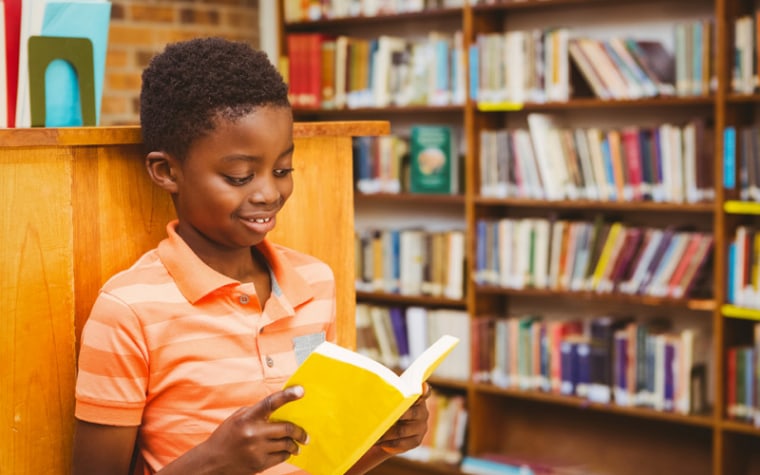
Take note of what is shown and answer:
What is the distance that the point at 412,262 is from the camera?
3.80 meters

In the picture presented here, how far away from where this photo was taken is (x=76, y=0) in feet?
4.57

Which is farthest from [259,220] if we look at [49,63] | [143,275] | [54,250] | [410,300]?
[410,300]

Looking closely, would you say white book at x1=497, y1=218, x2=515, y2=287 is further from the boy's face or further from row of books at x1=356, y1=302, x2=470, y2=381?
the boy's face

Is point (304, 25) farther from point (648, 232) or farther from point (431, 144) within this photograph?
point (648, 232)

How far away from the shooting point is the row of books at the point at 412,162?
3.72 meters

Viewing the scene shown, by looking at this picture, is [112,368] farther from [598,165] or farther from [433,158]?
[433,158]

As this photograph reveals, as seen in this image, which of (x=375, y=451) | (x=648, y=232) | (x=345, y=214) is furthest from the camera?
(x=648, y=232)

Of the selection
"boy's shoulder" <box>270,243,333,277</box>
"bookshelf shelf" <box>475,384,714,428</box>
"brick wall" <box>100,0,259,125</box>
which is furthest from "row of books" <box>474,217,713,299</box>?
"boy's shoulder" <box>270,243,333,277</box>

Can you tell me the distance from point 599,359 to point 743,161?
0.84 m

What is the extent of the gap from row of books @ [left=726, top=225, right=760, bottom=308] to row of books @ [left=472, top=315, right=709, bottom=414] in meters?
0.23

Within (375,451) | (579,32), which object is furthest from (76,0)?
(579,32)

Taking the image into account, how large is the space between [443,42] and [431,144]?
39cm

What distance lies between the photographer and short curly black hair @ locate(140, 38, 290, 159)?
1.14 metres

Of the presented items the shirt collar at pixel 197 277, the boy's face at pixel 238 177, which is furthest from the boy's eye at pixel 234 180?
the shirt collar at pixel 197 277
